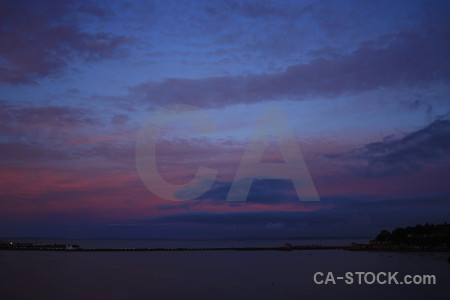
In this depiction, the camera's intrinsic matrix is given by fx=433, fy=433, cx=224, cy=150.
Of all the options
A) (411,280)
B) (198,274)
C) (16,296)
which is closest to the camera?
(16,296)

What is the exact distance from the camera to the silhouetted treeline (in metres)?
142

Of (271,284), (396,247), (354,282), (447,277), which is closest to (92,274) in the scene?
(271,284)

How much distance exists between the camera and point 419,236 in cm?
15150

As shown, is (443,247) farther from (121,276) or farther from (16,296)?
(16,296)

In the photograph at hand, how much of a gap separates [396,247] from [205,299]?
381ft

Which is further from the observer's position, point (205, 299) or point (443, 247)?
point (443, 247)

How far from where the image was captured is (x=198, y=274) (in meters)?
65.1

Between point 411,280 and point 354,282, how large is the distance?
9.06 meters

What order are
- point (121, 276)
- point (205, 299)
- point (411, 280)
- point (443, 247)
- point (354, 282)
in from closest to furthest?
1. point (205, 299)
2. point (354, 282)
3. point (411, 280)
4. point (121, 276)
5. point (443, 247)

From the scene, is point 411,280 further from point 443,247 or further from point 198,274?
point 443,247

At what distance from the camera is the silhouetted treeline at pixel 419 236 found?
14193cm

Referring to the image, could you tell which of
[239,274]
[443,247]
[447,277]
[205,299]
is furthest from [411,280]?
[443,247]

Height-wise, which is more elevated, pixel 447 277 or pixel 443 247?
pixel 443 247

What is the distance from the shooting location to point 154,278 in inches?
2309
